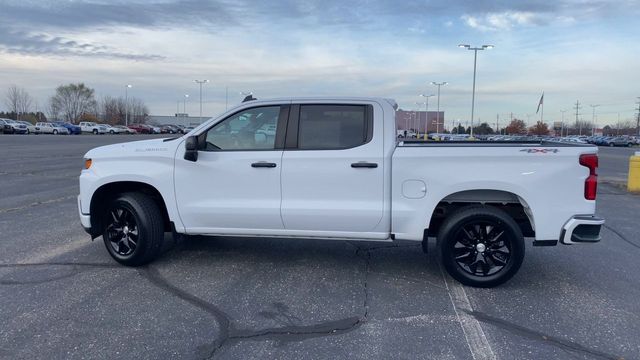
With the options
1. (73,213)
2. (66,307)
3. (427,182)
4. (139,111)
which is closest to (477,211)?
(427,182)

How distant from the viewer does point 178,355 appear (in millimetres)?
3746

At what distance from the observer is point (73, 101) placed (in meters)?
119

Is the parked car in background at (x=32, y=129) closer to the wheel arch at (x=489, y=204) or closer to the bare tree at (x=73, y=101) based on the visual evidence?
the bare tree at (x=73, y=101)

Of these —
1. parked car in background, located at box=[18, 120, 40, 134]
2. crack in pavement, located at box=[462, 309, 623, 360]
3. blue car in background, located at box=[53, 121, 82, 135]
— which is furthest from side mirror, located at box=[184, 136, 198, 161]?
blue car in background, located at box=[53, 121, 82, 135]

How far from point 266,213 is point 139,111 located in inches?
5388

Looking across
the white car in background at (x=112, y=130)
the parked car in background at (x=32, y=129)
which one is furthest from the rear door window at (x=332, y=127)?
the white car in background at (x=112, y=130)

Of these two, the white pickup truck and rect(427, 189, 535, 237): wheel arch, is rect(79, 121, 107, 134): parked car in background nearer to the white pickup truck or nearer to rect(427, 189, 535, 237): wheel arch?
the white pickup truck

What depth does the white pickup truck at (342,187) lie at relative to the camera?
16.5 feet

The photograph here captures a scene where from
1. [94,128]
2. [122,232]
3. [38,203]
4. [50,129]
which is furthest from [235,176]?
[94,128]

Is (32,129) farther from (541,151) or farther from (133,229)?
(541,151)

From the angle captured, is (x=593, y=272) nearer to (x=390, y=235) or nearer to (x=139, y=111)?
(x=390, y=235)

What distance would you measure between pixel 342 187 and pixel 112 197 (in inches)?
107

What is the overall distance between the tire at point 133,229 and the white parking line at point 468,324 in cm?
326

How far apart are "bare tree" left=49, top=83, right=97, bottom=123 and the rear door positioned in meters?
127
